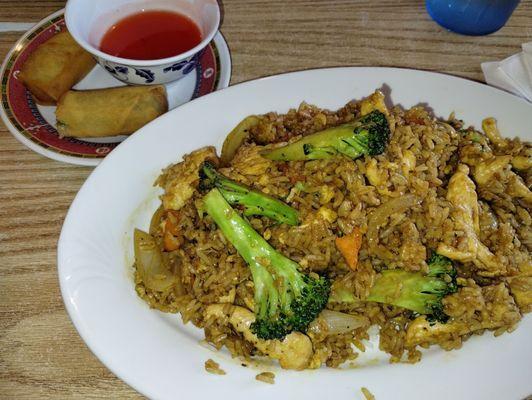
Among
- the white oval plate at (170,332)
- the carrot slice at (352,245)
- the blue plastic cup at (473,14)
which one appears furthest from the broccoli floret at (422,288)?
the blue plastic cup at (473,14)

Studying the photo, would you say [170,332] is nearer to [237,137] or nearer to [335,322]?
[335,322]

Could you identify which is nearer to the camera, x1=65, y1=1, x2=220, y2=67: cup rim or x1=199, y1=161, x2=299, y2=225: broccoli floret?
x1=199, y1=161, x2=299, y2=225: broccoli floret

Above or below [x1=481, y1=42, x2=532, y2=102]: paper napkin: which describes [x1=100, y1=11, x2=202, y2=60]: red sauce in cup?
below

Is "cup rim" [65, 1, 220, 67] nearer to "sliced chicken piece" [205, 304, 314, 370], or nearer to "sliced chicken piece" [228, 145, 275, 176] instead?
"sliced chicken piece" [228, 145, 275, 176]

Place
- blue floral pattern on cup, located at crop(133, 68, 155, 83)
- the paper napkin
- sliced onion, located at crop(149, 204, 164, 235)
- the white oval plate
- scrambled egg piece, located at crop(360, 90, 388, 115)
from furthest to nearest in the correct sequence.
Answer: the paper napkin → blue floral pattern on cup, located at crop(133, 68, 155, 83) → sliced onion, located at crop(149, 204, 164, 235) → scrambled egg piece, located at crop(360, 90, 388, 115) → the white oval plate

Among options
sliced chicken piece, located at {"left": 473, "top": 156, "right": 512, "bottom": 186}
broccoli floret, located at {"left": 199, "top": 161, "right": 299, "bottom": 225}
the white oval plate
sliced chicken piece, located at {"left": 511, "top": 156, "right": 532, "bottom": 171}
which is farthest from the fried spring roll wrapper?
sliced chicken piece, located at {"left": 511, "top": 156, "right": 532, "bottom": 171}

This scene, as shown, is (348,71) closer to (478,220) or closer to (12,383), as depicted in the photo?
(478,220)

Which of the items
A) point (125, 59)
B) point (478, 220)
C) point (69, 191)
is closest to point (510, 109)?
point (478, 220)
